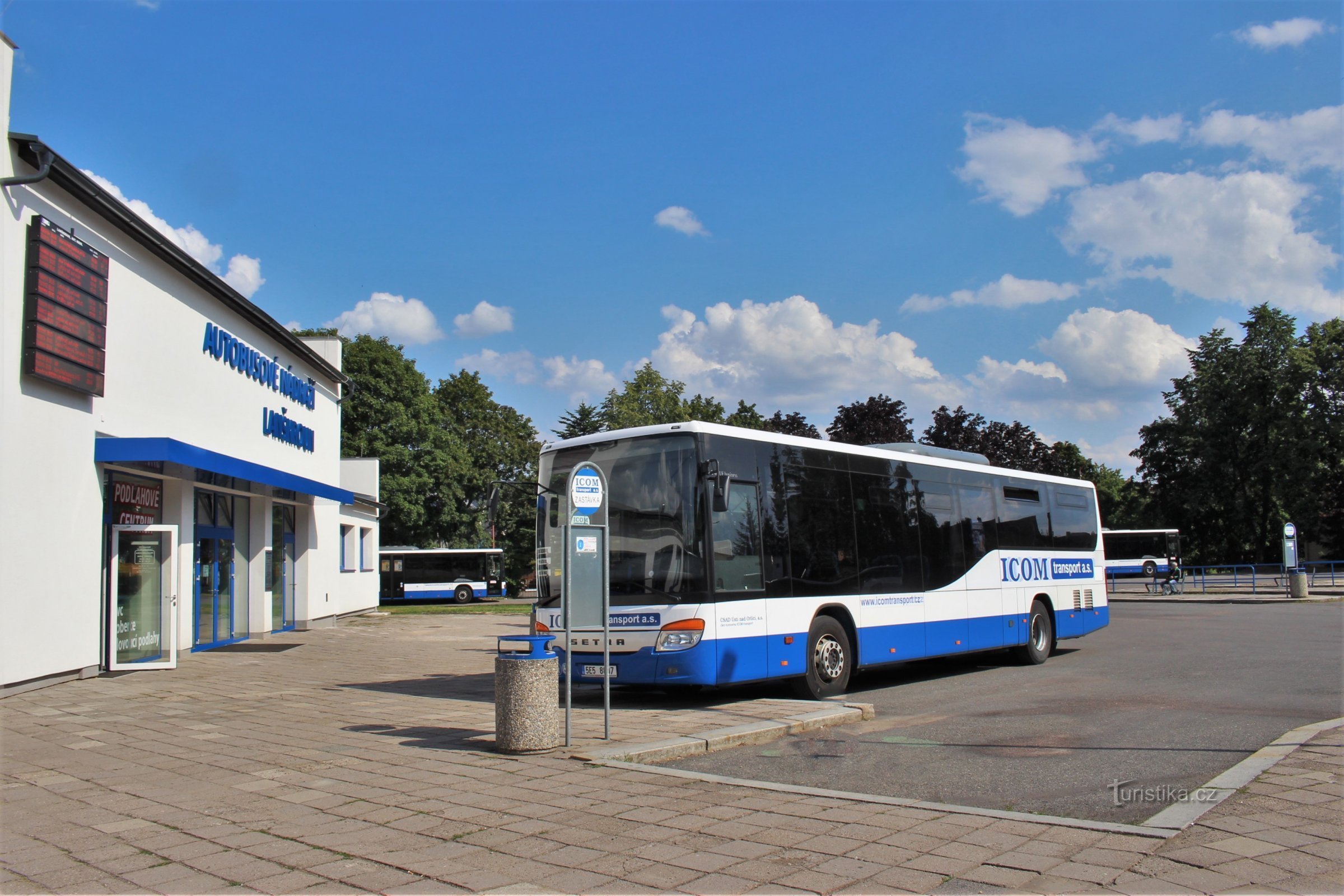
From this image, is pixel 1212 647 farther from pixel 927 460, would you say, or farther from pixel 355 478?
pixel 355 478

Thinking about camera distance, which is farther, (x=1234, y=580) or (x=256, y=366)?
(x=1234, y=580)

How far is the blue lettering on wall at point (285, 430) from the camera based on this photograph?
893 inches

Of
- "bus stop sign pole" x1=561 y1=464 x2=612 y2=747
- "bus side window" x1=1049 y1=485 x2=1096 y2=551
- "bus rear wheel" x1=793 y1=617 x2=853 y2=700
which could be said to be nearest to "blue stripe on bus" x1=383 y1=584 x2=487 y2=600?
"bus side window" x1=1049 y1=485 x2=1096 y2=551

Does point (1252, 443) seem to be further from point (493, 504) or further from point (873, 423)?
point (493, 504)

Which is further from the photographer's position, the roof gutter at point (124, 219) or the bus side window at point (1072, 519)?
the bus side window at point (1072, 519)

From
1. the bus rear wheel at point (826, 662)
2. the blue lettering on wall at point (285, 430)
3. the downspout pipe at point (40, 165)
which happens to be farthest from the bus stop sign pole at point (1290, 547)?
the downspout pipe at point (40, 165)

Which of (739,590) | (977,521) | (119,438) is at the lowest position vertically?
(739,590)

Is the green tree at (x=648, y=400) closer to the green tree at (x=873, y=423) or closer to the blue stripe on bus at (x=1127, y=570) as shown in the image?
the green tree at (x=873, y=423)

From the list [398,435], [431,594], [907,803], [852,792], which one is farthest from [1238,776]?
[398,435]

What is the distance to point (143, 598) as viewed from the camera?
15.4 metres

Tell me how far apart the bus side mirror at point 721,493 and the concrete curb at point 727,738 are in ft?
7.41

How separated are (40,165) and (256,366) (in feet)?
31.1

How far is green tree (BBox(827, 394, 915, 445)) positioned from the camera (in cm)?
5112

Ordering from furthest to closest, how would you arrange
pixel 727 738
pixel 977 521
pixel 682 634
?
pixel 977 521 < pixel 682 634 < pixel 727 738
